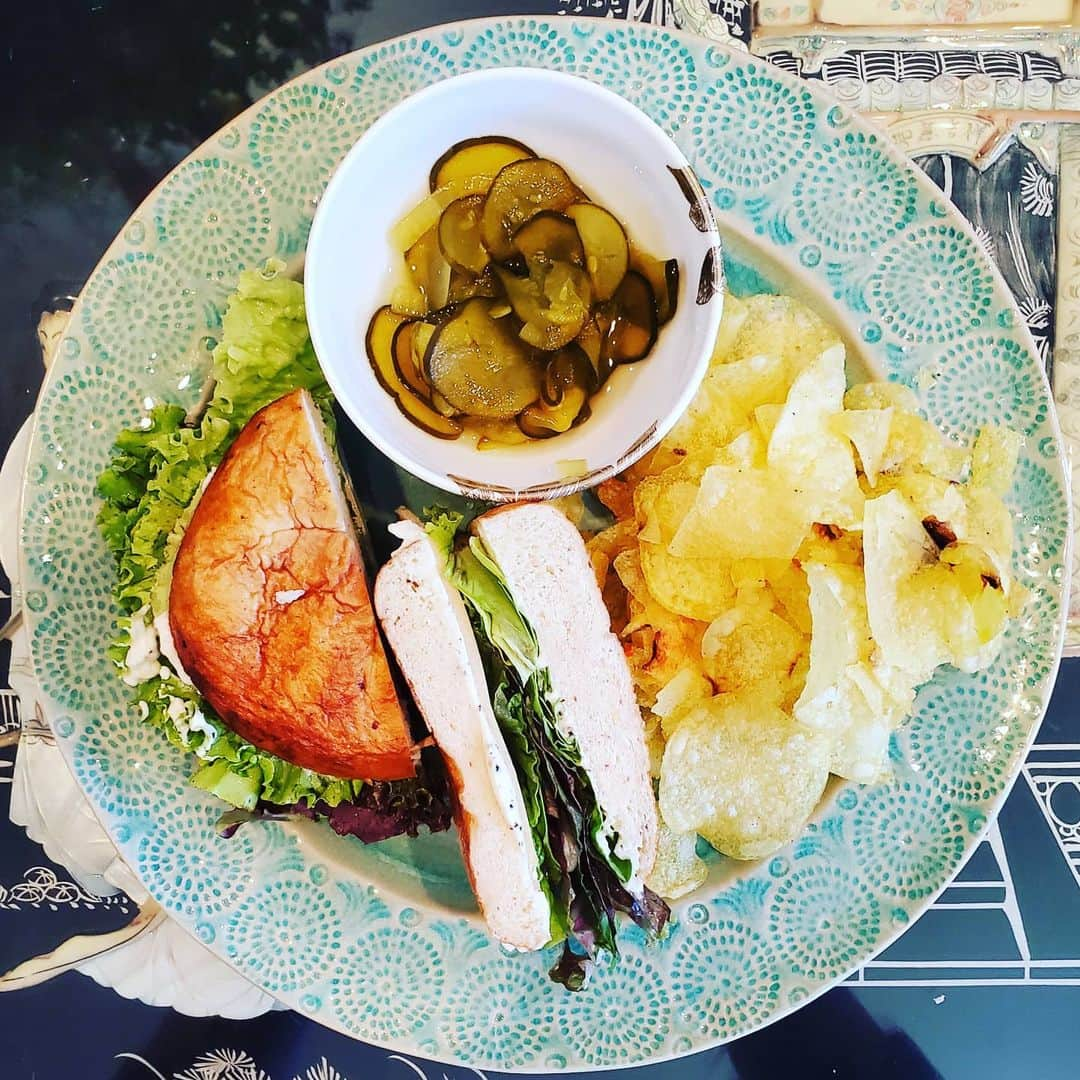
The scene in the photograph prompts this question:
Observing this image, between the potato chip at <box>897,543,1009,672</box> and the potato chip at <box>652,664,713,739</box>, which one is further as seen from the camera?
the potato chip at <box>652,664,713,739</box>

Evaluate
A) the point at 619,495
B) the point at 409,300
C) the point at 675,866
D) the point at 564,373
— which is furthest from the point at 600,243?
the point at 675,866

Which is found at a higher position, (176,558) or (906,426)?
(906,426)

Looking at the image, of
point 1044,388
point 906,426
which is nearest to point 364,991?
point 906,426

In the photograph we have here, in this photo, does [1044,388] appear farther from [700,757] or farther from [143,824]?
[143,824]

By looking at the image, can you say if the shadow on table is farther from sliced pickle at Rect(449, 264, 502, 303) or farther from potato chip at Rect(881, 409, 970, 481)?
sliced pickle at Rect(449, 264, 502, 303)

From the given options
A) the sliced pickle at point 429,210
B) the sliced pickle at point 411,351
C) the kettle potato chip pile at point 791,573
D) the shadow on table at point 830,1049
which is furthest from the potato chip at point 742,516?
the shadow on table at point 830,1049

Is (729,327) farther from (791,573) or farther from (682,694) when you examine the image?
(682,694)

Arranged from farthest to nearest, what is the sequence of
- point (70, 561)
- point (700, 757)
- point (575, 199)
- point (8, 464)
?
point (8, 464) < point (70, 561) < point (700, 757) < point (575, 199)

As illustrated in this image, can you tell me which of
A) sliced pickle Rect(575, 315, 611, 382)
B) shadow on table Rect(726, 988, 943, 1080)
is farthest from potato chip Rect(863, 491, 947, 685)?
shadow on table Rect(726, 988, 943, 1080)
